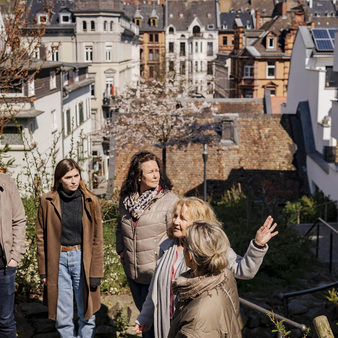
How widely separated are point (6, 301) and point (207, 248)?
8.61 feet

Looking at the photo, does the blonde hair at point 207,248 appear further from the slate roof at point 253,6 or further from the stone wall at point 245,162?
the slate roof at point 253,6

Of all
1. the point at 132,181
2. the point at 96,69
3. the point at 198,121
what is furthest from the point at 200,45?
the point at 132,181

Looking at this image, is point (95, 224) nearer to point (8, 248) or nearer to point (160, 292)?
point (8, 248)

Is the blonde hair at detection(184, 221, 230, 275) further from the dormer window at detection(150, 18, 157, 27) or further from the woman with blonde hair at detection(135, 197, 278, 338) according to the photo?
the dormer window at detection(150, 18, 157, 27)

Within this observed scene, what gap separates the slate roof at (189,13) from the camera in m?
89.6

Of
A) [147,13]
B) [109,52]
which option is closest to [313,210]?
[109,52]

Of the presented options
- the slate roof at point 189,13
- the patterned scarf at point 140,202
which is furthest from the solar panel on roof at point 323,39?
the slate roof at point 189,13

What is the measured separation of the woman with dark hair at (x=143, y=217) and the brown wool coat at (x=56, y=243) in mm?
281

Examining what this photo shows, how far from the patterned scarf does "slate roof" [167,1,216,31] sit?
87.2m

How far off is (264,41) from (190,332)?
5256 cm

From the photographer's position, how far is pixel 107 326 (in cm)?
669

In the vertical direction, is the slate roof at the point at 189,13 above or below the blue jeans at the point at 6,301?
above

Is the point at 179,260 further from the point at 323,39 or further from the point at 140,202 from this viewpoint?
the point at 323,39

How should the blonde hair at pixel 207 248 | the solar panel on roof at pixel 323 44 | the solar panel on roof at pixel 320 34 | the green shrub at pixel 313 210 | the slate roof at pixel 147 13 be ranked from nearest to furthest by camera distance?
the blonde hair at pixel 207 248
the green shrub at pixel 313 210
the solar panel on roof at pixel 323 44
the solar panel on roof at pixel 320 34
the slate roof at pixel 147 13
